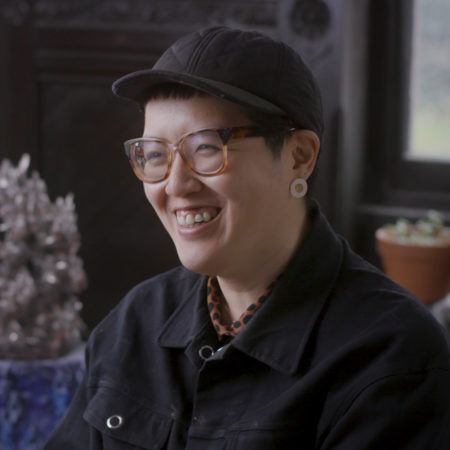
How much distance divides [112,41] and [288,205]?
2136 millimetres

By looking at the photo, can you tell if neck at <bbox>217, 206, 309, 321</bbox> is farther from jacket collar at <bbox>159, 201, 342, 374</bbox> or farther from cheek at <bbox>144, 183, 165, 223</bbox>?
cheek at <bbox>144, 183, 165, 223</bbox>

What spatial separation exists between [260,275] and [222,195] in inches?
6.1

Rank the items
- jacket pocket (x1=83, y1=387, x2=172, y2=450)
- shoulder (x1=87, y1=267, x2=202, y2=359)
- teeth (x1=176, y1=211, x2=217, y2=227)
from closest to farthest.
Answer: teeth (x1=176, y1=211, x2=217, y2=227), jacket pocket (x1=83, y1=387, x2=172, y2=450), shoulder (x1=87, y1=267, x2=202, y2=359)

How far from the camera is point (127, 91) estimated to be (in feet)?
4.76

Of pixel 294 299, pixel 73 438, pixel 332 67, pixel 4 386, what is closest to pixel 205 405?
pixel 294 299

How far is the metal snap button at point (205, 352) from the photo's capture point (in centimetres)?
154

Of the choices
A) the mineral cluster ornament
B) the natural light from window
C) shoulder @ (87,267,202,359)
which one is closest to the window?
the natural light from window

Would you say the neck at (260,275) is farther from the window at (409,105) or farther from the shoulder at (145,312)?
the window at (409,105)

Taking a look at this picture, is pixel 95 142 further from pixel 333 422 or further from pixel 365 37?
pixel 333 422

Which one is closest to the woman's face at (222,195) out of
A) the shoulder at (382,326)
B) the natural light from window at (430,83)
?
the shoulder at (382,326)

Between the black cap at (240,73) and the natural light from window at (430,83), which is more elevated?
the black cap at (240,73)

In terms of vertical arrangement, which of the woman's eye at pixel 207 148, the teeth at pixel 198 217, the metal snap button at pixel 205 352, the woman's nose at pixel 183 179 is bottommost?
the metal snap button at pixel 205 352

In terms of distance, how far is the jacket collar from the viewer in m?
1.44

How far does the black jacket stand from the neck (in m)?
0.02
